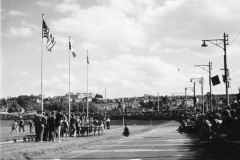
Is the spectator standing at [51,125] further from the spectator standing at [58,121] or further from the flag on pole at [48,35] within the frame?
the flag on pole at [48,35]

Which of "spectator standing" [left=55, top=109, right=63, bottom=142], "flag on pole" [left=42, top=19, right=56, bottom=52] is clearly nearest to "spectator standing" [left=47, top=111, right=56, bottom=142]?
"spectator standing" [left=55, top=109, right=63, bottom=142]

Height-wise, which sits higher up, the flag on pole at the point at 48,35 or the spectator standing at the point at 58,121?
the flag on pole at the point at 48,35

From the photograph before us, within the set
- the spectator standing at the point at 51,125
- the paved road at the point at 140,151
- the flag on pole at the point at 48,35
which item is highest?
the flag on pole at the point at 48,35

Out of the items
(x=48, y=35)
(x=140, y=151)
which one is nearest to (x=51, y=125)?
(x=140, y=151)

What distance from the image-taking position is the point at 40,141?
72.1 ft

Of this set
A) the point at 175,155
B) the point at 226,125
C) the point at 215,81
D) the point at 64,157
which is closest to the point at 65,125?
the point at 64,157

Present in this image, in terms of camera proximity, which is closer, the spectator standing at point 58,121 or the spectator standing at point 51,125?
the spectator standing at point 58,121

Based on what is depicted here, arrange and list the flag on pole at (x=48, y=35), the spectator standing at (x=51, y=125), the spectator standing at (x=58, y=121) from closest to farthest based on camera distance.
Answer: the spectator standing at (x=58, y=121)
the spectator standing at (x=51, y=125)
the flag on pole at (x=48, y=35)

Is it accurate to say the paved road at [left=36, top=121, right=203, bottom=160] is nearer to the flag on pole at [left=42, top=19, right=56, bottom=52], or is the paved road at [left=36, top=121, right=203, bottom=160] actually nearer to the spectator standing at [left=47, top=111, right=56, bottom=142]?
the spectator standing at [left=47, top=111, right=56, bottom=142]

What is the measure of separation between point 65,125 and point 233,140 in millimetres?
15658

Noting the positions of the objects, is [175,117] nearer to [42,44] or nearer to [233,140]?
[42,44]

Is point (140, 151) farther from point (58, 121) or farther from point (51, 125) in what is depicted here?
point (51, 125)

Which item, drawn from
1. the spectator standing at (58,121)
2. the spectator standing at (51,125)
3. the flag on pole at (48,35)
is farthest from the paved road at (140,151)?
the flag on pole at (48,35)

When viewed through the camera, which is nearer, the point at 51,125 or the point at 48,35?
the point at 51,125
